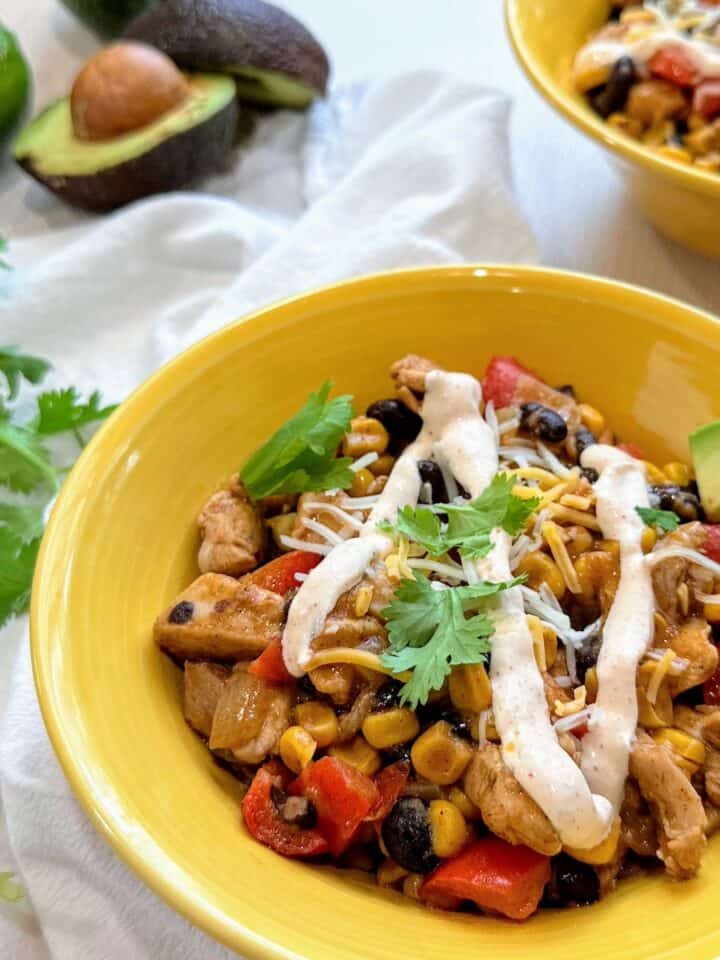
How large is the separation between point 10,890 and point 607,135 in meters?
2.38

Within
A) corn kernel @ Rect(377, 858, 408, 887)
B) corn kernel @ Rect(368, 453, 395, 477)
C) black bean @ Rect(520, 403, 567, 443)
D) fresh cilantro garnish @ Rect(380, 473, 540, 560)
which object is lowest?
corn kernel @ Rect(377, 858, 408, 887)

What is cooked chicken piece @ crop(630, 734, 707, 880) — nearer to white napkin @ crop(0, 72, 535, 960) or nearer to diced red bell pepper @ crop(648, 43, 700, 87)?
white napkin @ crop(0, 72, 535, 960)

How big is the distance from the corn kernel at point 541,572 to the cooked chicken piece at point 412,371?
0.52 meters

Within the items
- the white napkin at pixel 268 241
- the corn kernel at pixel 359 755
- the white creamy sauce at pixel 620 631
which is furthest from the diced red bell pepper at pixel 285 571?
the white napkin at pixel 268 241

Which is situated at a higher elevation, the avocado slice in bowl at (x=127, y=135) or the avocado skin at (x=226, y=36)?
the avocado skin at (x=226, y=36)

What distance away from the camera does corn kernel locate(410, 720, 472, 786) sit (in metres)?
1.83

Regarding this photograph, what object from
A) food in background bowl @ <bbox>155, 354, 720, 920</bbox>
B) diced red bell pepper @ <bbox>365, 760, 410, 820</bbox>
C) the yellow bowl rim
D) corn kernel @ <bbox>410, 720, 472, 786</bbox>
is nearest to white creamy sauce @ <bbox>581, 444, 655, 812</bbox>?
food in background bowl @ <bbox>155, 354, 720, 920</bbox>

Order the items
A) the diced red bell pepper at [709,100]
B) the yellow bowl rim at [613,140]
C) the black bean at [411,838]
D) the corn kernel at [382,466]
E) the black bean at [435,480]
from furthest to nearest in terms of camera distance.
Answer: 1. the diced red bell pepper at [709,100]
2. the yellow bowl rim at [613,140]
3. the corn kernel at [382,466]
4. the black bean at [435,480]
5. the black bean at [411,838]

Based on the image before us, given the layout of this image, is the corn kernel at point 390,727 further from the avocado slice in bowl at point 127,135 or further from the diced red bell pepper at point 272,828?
the avocado slice in bowl at point 127,135

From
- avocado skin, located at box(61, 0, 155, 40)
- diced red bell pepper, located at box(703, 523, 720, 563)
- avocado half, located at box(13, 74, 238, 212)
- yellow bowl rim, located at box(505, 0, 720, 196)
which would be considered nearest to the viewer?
diced red bell pepper, located at box(703, 523, 720, 563)

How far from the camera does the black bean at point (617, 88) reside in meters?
3.28

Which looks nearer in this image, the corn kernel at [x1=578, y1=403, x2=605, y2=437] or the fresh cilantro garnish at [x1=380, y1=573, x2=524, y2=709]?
the fresh cilantro garnish at [x1=380, y1=573, x2=524, y2=709]

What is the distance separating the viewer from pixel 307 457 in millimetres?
2271

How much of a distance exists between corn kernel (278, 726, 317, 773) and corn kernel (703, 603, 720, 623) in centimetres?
82
